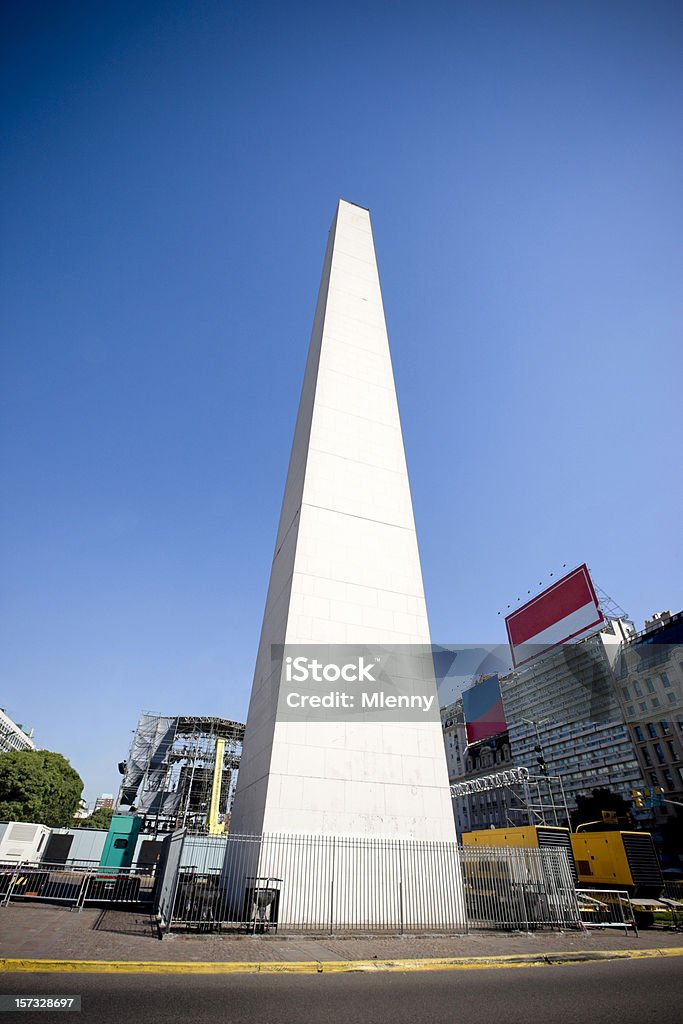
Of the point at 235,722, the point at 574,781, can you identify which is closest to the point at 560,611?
the point at 574,781

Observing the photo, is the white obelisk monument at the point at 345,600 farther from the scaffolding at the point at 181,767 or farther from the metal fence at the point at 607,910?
the scaffolding at the point at 181,767

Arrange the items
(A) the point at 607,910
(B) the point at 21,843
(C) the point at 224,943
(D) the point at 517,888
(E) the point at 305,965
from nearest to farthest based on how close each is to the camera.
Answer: (E) the point at 305,965 → (C) the point at 224,943 → (D) the point at 517,888 → (A) the point at 607,910 → (B) the point at 21,843

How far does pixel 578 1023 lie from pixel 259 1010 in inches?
134

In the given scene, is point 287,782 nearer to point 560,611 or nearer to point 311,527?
point 311,527

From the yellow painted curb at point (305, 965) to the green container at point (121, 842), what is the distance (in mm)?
21803

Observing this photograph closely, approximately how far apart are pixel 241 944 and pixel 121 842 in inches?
807

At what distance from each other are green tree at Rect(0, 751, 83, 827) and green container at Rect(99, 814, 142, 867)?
25.7 metres

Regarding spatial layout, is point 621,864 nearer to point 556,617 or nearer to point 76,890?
point 76,890

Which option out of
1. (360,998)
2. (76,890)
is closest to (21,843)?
(76,890)

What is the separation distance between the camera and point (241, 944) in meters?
8.85

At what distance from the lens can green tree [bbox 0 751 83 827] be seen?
42.8 metres

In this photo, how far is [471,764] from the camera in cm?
10069

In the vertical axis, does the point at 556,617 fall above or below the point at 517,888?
above

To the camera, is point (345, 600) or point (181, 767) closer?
point (345, 600)
